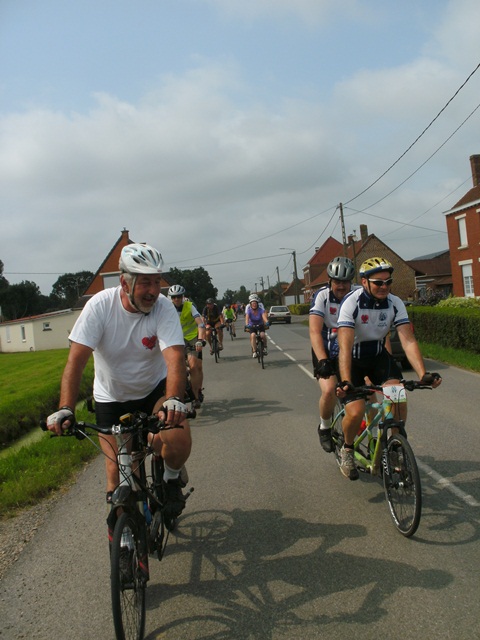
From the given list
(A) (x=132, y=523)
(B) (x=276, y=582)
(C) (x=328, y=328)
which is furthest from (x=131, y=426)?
(C) (x=328, y=328)

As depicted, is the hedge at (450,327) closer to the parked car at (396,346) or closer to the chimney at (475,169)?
the parked car at (396,346)

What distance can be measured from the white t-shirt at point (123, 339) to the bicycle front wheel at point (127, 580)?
3.21ft

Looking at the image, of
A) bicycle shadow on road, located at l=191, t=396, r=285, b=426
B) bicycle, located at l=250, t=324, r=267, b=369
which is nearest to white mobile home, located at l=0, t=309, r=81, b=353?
bicycle, located at l=250, t=324, r=267, b=369

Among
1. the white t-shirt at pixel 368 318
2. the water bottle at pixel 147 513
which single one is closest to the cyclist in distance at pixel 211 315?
the white t-shirt at pixel 368 318

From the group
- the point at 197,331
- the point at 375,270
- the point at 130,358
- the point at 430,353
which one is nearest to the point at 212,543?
the point at 130,358

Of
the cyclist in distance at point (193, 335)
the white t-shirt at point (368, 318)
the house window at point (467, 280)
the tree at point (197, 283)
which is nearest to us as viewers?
the white t-shirt at point (368, 318)

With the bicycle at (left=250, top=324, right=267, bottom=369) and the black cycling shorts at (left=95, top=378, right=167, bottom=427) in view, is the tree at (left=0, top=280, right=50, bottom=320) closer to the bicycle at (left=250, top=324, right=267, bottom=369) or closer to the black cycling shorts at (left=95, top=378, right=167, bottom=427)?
the bicycle at (left=250, top=324, right=267, bottom=369)

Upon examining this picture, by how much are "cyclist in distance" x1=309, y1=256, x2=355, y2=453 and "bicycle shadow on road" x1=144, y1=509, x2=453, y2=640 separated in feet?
4.91

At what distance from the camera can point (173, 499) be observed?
12.4ft

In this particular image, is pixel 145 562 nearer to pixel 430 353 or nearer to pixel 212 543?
pixel 212 543

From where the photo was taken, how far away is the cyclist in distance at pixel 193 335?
928cm

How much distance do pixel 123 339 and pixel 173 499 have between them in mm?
1125

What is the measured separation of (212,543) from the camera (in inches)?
161

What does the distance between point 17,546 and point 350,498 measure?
2.69 m
